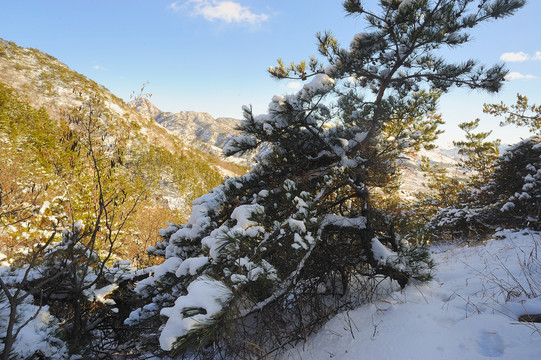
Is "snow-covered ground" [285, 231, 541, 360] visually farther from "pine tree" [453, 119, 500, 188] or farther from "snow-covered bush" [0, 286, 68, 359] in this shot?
"pine tree" [453, 119, 500, 188]

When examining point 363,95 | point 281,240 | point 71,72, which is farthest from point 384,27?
point 71,72

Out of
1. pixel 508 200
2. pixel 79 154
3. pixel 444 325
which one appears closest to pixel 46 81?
pixel 79 154

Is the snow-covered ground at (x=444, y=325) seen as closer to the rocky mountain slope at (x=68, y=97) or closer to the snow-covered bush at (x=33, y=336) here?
the snow-covered bush at (x=33, y=336)

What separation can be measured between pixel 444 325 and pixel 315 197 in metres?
1.31

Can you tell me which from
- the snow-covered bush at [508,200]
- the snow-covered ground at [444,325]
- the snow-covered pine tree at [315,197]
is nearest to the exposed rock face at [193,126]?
the snow-covered bush at [508,200]

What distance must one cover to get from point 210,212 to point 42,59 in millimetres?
25556

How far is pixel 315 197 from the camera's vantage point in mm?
2312

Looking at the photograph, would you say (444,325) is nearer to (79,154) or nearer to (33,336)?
(33,336)

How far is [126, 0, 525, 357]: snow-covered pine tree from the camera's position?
1825 mm

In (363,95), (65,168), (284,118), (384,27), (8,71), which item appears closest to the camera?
(284,118)

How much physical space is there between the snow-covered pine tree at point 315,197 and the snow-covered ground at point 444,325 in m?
0.22

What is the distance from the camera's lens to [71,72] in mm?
18984

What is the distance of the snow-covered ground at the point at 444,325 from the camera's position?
1283 mm

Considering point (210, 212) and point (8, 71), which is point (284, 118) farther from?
point (8, 71)
